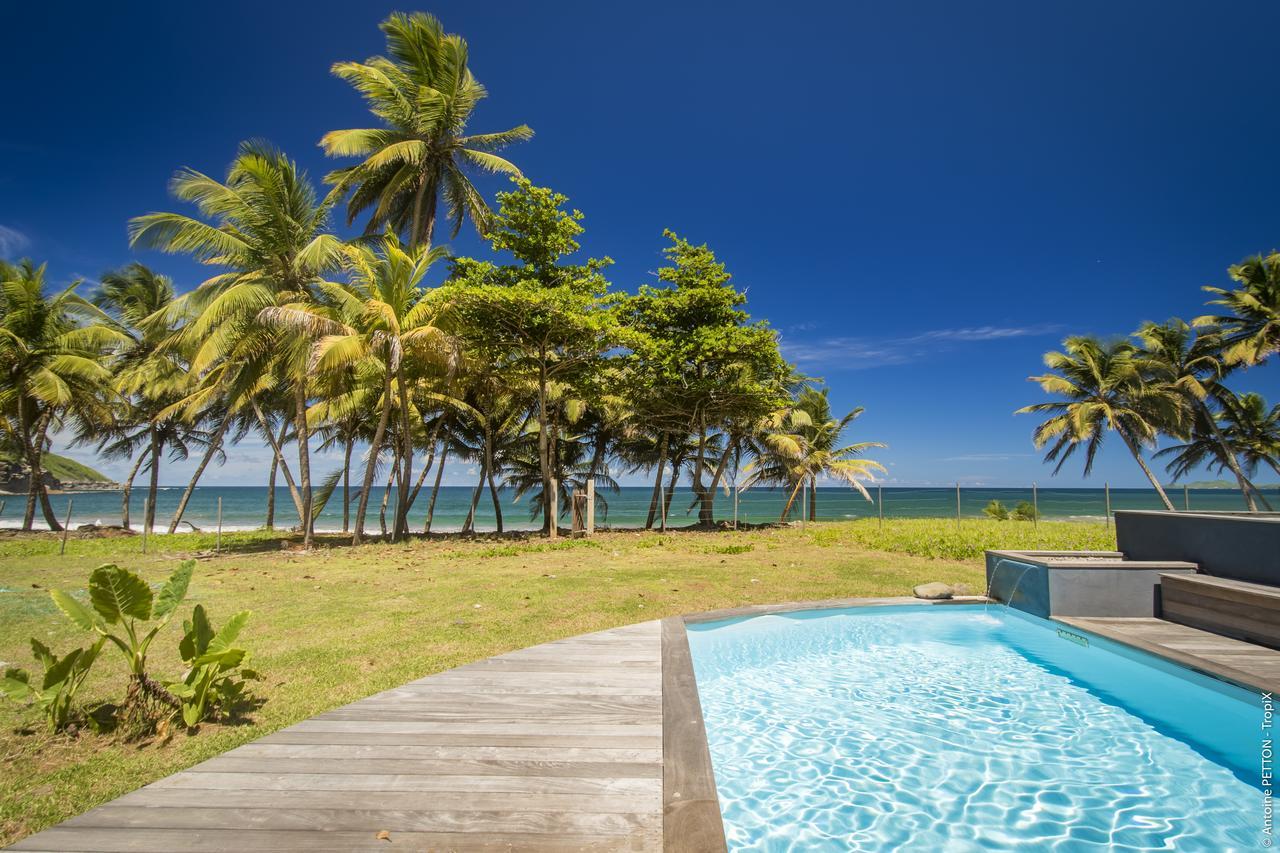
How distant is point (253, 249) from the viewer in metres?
13.6

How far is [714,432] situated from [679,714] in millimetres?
18715

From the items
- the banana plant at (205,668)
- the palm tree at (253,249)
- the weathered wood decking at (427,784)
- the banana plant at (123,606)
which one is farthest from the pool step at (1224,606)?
the palm tree at (253,249)

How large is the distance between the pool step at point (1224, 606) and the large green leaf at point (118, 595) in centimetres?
843

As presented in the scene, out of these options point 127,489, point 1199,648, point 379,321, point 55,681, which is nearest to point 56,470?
point 127,489

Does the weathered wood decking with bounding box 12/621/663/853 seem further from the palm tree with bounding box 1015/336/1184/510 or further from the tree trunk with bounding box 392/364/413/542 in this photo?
the palm tree with bounding box 1015/336/1184/510

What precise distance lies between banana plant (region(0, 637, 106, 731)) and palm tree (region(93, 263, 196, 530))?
62.3 ft

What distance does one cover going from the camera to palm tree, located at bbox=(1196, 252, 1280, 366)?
19.4 metres

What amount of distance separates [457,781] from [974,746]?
3521 millimetres

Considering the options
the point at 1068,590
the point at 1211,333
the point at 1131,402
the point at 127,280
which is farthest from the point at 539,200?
the point at 1211,333

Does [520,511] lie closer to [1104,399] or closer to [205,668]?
[1104,399]

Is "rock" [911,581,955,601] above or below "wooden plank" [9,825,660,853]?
below

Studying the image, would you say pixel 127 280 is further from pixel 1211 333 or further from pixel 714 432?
pixel 1211 333

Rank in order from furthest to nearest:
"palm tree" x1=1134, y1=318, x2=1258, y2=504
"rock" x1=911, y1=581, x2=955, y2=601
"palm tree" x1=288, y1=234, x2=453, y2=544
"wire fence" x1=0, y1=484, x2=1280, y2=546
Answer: "wire fence" x1=0, y1=484, x2=1280, y2=546 → "palm tree" x1=1134, y1=318, x2=1258, y2=504 → "palm tree" x1=288, y1=234, x2=453, y2=544 → "rock" x1=911, y1=581, x2=955, y2=601

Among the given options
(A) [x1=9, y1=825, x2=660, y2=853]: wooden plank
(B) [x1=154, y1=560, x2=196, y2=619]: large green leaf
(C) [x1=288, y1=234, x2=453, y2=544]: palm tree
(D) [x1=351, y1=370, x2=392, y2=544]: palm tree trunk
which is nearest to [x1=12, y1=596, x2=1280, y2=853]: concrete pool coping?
(A) [x1=9, y1=825, x2=660, y2=853]: wooden plank
